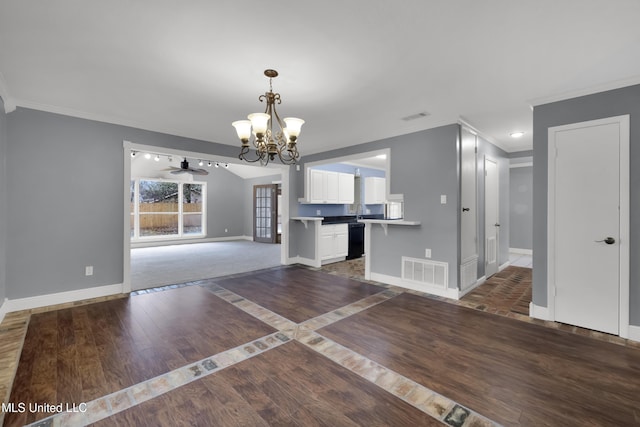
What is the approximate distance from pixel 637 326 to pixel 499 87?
267cm

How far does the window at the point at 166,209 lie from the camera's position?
29.6 feet

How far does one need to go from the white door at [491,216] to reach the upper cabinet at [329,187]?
3.37 metres

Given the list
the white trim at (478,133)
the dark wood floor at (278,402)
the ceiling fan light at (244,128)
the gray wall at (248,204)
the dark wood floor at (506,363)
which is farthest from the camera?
the gray wall at (248,204)

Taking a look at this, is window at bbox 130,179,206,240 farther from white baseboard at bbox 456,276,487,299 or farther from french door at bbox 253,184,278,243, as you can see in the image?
white baseboard at bbox 456,276,487,299

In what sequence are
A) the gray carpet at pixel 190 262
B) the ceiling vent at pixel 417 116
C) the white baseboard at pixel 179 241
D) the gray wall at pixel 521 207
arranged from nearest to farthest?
the ceiling vent at pixel 417 116
the gray carpet at pixel 190 262
the gray wall at pixel 521 207
the white baseboard at pixel 179 241

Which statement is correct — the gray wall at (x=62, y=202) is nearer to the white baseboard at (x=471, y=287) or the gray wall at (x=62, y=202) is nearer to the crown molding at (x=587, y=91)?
the white baseboard at (x=471, y=287)

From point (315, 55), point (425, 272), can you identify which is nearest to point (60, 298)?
point (315, 55)

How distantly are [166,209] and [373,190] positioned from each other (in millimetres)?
6987

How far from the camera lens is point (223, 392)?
1.94m

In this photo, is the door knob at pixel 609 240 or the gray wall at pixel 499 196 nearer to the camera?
the door knob at pixel 609 240

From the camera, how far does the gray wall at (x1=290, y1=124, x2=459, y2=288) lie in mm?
3967

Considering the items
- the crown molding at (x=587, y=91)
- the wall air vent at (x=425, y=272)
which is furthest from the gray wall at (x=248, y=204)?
the crown molding at (x=587, y=91)

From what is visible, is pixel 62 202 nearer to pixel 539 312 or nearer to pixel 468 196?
pixel 468 196

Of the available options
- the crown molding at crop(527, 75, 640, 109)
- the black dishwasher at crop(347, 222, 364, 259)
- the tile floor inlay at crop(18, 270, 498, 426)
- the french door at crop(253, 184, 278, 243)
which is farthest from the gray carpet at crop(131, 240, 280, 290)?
the crown molding at crop(527, 75, 640, 109)
